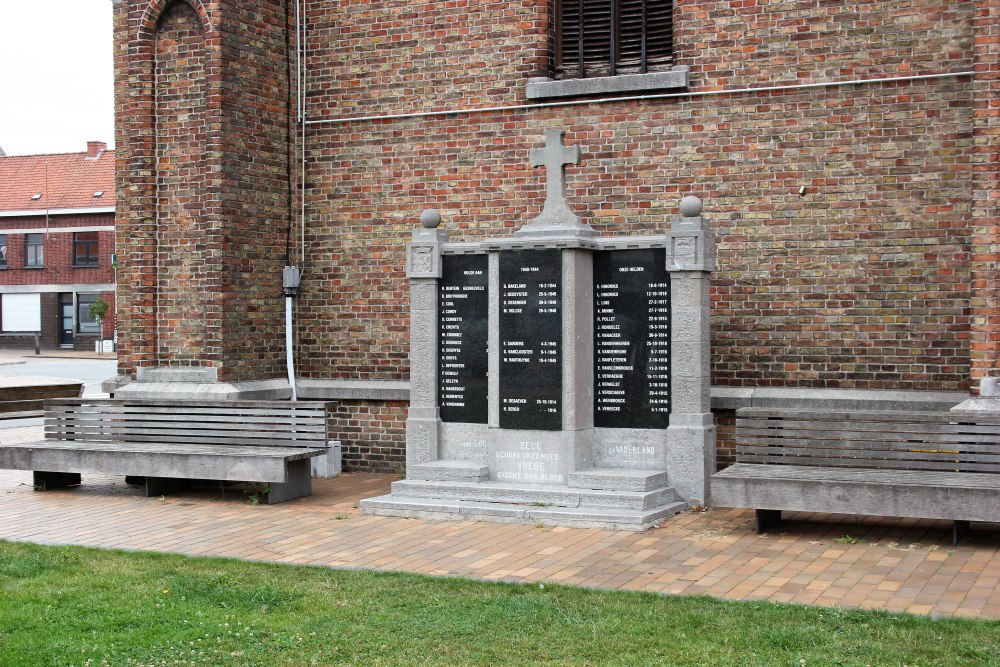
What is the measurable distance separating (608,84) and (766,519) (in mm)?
4692

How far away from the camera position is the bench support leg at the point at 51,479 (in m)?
11.9

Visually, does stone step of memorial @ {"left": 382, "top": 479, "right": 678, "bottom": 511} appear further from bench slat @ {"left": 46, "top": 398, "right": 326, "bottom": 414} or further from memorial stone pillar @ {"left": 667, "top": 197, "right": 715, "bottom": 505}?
bench slat @ {"left": 46, "top": 398, "right": 326, "bottom": 414}

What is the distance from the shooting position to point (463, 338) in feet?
35.8

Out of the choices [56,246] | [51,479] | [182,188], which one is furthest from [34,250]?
[51,479]

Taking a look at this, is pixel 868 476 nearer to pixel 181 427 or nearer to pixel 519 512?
pixel 519 512

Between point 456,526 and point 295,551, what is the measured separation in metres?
1.50

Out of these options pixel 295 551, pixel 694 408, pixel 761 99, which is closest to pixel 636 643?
pixel 295 551

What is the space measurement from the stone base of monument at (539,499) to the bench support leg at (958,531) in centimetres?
222

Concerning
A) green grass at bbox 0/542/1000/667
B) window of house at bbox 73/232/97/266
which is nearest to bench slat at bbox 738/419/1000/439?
green grass at bbox 0/542/1000/667

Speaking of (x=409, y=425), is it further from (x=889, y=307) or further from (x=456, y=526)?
(x=889, y=307)

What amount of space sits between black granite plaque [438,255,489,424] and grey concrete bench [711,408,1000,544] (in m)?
2.38

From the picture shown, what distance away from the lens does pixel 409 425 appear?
10992mm

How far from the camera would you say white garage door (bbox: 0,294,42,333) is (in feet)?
182

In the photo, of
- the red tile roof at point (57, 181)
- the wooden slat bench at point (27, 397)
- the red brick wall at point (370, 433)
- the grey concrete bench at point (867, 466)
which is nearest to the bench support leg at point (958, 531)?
the grey concrete bench at point (867, 466)
